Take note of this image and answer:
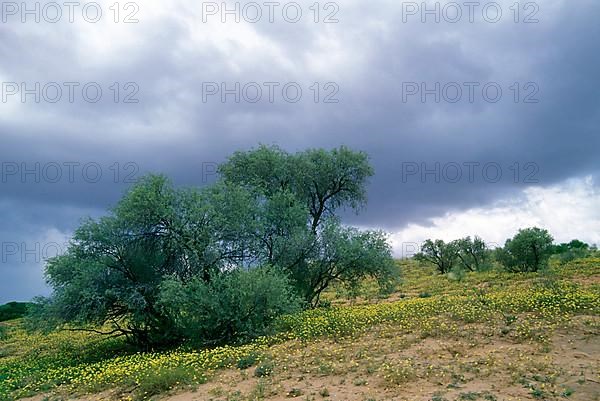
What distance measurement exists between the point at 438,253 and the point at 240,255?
113 feet

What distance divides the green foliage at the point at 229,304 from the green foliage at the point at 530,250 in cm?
2208

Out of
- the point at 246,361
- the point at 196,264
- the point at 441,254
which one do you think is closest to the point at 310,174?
the point at 196,264

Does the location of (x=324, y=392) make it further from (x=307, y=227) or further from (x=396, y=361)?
(x=307, y=227)

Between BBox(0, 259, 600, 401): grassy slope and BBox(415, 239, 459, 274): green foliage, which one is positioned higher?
BBox(415, 239, 459, 274): green foliage

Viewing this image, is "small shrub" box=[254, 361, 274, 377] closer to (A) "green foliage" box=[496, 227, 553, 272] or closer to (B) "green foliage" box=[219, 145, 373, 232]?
(B) "green foliage" box=[219, 145, 373, 232]

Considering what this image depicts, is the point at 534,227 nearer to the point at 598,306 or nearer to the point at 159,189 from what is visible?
the point at 598,306

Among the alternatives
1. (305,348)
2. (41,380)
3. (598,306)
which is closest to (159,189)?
(41,380)

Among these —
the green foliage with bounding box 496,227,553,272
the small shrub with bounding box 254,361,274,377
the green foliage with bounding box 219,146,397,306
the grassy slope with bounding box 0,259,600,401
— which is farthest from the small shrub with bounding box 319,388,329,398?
the green foliage with bounding box 496,227,553,272

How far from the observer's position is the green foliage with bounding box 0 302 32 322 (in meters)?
54.8

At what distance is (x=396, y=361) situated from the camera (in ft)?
42.5

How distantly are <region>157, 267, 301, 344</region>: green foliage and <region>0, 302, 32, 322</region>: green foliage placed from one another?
137 feet

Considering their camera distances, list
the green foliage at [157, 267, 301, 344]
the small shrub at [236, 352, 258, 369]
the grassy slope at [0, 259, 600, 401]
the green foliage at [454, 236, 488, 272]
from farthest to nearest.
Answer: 1. the green foliage at [454, 236, 488, 272]
2. the green foliage at [157, 267, 301, 344]
3. the small shrub at [236, 352, 258, 369]
4. the grassy slope at [0, 259, 600, 401]

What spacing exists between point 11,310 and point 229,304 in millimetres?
48213

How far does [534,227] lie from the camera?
37.1 meters
